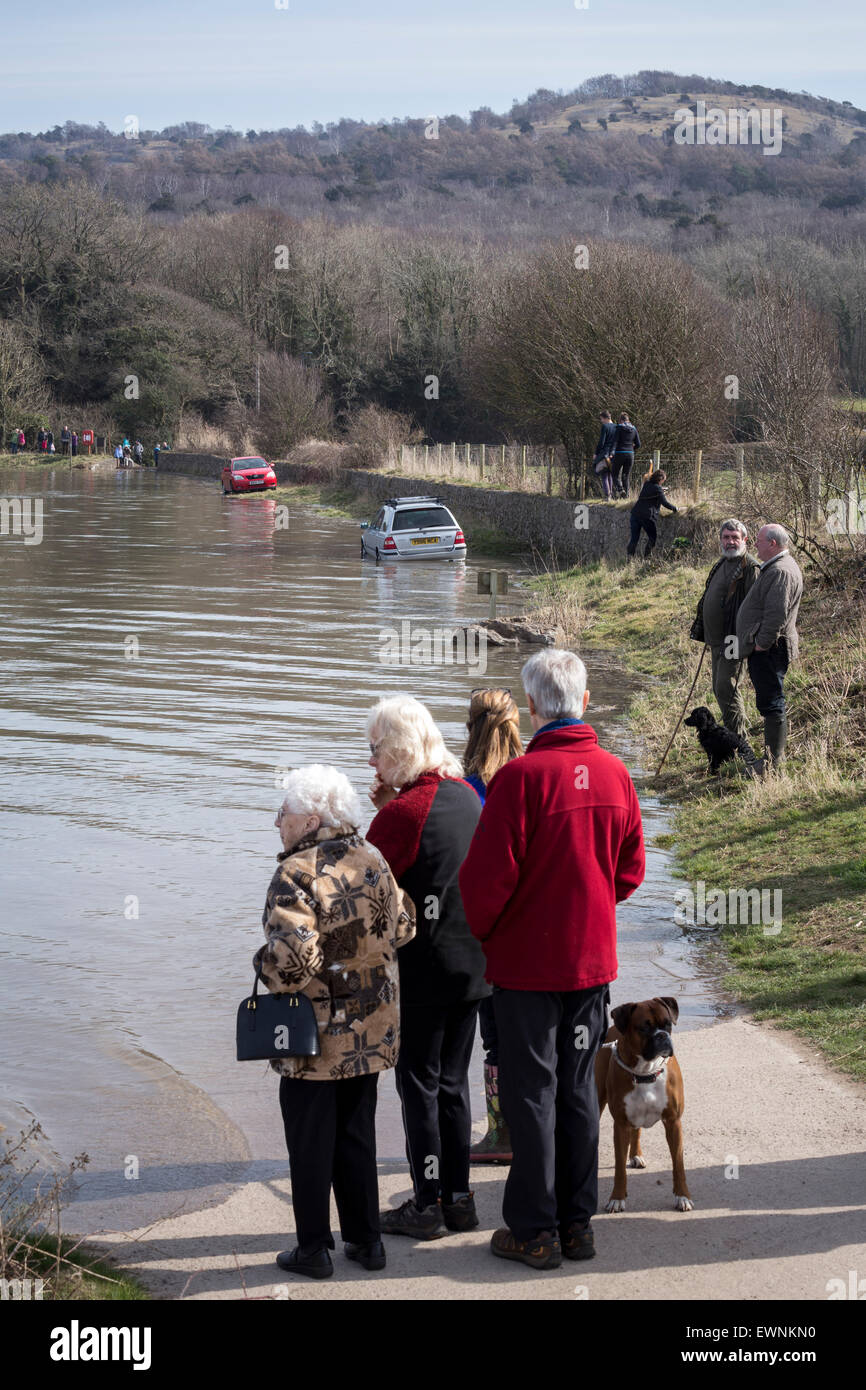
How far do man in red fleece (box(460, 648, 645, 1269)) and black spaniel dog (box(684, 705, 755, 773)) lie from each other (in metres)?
7.10

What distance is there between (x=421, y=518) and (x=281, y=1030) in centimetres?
2688

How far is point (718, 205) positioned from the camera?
14975cm

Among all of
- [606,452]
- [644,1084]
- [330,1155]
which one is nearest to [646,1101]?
[644,1084]

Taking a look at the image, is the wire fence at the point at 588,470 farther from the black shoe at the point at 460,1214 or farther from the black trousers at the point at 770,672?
the black shoe at the point at 460,1214

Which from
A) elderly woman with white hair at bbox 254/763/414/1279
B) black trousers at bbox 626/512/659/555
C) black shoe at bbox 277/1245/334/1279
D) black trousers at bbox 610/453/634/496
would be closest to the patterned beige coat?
elderly woman with white hair at bbox 254/763/414/1279

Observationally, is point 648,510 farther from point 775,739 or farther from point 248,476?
point 248,476

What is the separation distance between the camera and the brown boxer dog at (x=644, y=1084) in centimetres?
521

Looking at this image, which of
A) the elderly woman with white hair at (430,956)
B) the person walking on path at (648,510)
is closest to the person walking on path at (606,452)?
the person walking on path at (648,510)

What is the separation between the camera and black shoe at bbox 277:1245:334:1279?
476cm

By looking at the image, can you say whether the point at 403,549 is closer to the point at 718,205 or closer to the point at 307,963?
the point at 307,963

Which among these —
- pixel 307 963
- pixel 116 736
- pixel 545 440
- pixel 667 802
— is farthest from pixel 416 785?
pixel 545 440

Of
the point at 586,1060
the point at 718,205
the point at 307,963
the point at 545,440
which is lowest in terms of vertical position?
the point at 586,1060

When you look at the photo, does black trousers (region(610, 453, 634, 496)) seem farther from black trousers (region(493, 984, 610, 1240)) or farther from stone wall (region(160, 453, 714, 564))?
black trousers (region(493, 984, 610, 1240))
